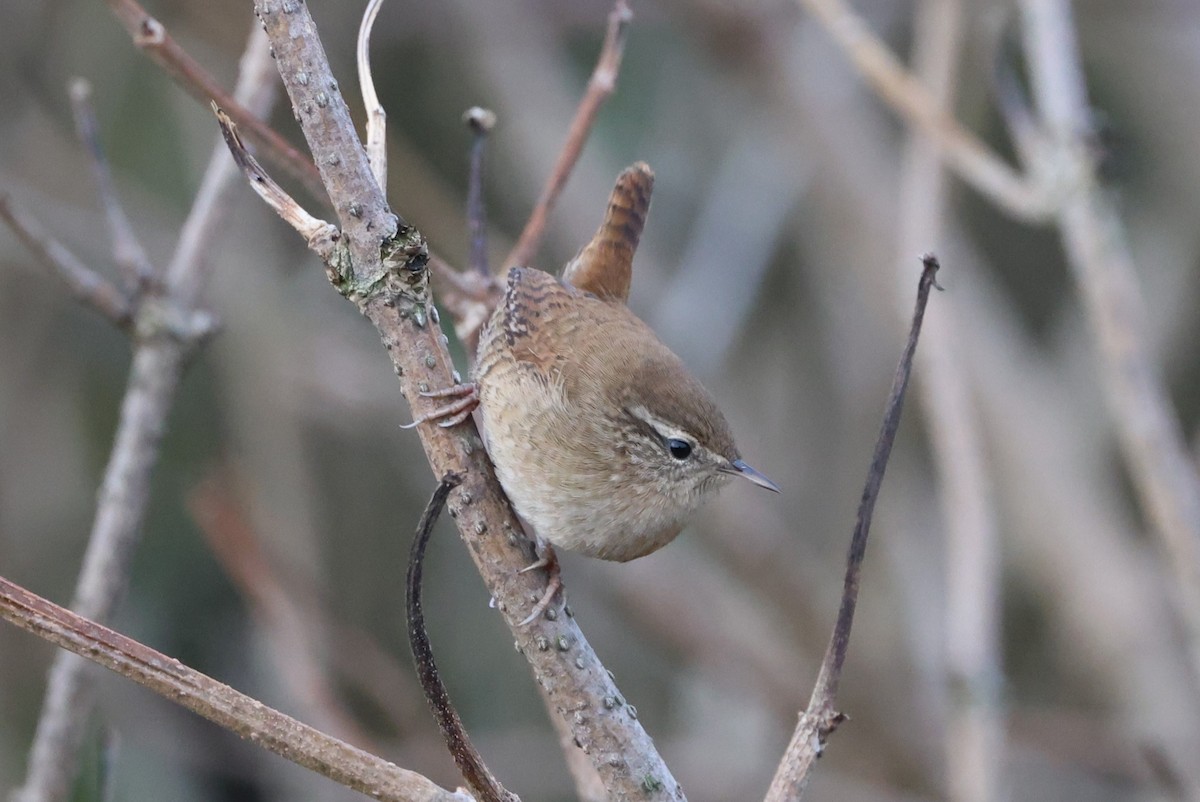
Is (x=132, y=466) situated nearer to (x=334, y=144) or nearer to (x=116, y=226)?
(x=116, y=226)

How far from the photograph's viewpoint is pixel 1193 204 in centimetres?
486

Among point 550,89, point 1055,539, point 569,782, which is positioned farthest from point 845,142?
point 569,782

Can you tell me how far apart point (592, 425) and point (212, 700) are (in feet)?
3.61

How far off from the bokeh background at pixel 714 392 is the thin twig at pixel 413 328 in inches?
99.7

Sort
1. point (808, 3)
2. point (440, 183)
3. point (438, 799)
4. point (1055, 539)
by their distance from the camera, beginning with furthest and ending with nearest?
1. point (440, 183)
2. point (1055, 539)
3. point (808, 3)
4. point (438, 799)

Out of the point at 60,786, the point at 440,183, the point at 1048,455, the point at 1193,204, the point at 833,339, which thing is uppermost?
the point at 440,183

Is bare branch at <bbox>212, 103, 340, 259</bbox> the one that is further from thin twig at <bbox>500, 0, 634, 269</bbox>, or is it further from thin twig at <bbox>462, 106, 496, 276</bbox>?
thin twig at <bbox>500, 0, 634, 269</bbox>

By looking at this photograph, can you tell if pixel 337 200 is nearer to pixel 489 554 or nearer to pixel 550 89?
pixel 489 554

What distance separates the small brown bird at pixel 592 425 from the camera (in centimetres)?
207

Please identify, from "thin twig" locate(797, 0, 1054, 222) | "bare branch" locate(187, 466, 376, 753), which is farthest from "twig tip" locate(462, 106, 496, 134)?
"thin twig" locate(797, 0, 1054, 222)

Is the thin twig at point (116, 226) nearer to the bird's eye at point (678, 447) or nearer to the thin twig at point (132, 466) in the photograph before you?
the thin twig at point (132, 466)

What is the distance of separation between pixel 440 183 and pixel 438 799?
4383 mm

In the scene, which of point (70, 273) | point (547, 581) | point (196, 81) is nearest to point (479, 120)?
point (196, 81)

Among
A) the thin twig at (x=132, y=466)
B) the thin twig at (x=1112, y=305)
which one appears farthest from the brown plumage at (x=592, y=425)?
the thin twig at (x=1112, y=305)
